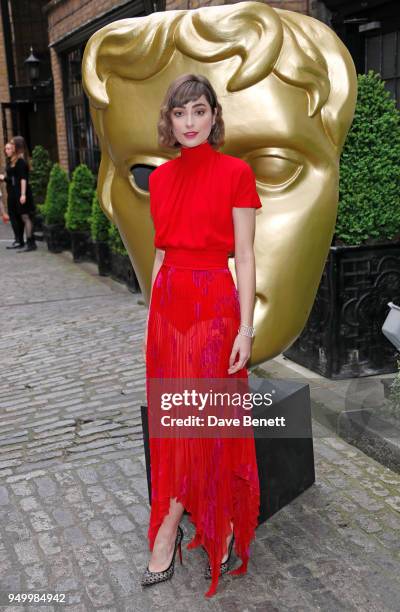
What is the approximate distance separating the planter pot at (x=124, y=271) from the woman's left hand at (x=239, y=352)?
19.8 ft

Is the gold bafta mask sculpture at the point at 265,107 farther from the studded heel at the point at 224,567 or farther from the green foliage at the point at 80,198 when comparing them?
the green foliage at the point at 80,198

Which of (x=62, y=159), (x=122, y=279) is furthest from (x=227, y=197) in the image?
(x=62, y=159)

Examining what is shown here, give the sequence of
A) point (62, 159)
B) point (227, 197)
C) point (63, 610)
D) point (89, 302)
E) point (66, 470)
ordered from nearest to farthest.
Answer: point (227, 197) → point (63, 610) → point (66, 470) → point (89, 302) → point (62, 159)

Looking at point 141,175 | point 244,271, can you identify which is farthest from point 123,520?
point 141,175

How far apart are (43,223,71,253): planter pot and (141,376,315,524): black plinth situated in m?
9.39

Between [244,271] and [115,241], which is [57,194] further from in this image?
[244,271]

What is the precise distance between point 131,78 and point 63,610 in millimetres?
2270

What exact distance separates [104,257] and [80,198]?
1374 mm

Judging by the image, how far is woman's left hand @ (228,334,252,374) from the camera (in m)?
2.64

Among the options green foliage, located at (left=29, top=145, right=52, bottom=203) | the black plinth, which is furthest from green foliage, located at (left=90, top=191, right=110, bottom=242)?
the black plinth

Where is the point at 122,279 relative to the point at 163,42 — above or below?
below

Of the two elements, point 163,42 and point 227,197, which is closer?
point 227,197

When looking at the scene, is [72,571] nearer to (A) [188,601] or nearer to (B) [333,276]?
(A) [188,601]

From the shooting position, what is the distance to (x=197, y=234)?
2.59 metres
